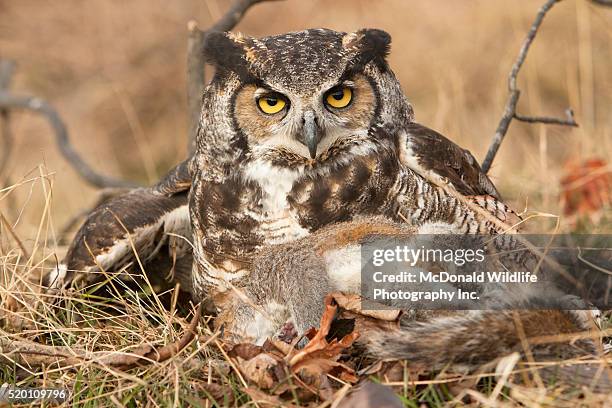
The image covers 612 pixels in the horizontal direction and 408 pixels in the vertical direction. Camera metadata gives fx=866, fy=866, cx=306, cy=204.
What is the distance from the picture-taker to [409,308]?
2.76 metres

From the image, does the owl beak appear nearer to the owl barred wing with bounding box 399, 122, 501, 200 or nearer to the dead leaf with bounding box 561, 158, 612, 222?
the owl barred wing with bounding box 399, 122, 501, 200

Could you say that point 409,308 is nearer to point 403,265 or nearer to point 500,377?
point 403,265

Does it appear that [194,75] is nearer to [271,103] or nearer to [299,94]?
[271,103]

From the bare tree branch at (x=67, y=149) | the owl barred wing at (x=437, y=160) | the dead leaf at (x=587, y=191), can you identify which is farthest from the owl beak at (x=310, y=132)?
the bare tree branch at (x=67, y=149)

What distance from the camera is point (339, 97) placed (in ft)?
10.4

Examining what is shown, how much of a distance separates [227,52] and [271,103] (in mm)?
307

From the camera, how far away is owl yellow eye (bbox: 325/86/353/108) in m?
3.14

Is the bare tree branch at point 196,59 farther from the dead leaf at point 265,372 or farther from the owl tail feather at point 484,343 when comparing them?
the owl tail feather at point 484,343

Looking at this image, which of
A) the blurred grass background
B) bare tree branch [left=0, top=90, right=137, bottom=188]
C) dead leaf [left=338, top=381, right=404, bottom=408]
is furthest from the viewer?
the blurred grass background

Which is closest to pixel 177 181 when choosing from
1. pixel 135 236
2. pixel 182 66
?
pixel 135 236

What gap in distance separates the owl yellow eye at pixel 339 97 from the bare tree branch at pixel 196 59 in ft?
5.61

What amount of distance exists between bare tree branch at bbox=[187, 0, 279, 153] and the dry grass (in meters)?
0.96

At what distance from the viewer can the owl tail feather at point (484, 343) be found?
102 inches

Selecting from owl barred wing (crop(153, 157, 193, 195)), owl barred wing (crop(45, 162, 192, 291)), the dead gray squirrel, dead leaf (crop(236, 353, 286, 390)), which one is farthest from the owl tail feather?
owl barred wing (crop(153, 157, 193, 195))
